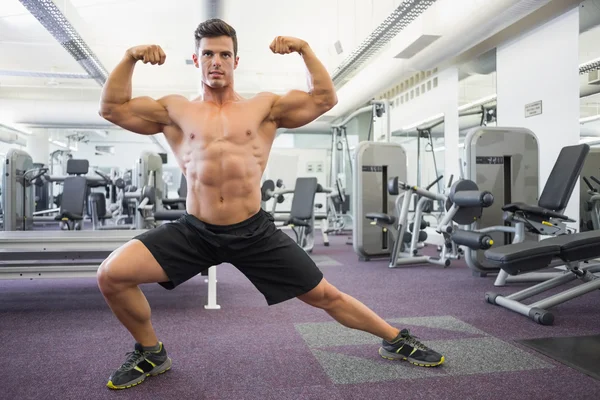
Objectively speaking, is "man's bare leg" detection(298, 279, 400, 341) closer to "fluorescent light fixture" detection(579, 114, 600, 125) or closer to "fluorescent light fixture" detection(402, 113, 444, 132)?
"fluorescent light fixture" detection(579, 114, 600, 125)

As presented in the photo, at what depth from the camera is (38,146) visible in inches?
491

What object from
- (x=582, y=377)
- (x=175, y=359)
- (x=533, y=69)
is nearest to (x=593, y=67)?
(x=533, y=69)

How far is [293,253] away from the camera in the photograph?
68.9 inches

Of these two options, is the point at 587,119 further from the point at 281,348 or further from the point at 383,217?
the point at 281,348

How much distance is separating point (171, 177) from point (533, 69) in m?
12.4

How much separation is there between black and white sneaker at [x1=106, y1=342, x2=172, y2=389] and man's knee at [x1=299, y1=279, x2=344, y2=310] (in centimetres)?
66

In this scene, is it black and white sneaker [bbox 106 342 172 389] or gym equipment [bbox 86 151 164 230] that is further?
gym equipment [bbox 86 151 164 230]

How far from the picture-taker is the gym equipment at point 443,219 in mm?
3425

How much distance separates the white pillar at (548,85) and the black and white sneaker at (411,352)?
11.8ft

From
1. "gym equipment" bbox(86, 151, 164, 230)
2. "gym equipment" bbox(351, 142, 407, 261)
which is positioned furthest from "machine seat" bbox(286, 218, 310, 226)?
"gym equipment" bbox(86, 151, 164, 230)

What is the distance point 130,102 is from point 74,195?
546 cm

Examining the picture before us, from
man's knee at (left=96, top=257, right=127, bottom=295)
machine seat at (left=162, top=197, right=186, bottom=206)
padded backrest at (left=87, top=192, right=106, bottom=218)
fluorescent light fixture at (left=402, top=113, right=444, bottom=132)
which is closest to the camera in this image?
man's knee at (left=96, top=257, right=127, bottom=295)

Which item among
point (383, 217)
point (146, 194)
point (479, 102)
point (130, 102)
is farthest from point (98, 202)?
point (130, 102)

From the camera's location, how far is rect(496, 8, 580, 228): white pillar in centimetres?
461
